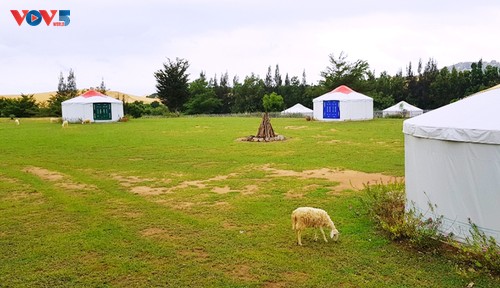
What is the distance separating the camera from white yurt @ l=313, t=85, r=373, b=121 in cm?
2794

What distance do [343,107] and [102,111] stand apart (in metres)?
16.1

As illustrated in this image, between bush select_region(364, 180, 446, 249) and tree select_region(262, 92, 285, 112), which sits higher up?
tree select_region(262, 92, 285, 112)

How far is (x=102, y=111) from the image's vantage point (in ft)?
97.3

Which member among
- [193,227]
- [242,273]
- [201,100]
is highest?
[201,100]

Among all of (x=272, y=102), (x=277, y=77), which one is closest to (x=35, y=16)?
(x=272, y=102)

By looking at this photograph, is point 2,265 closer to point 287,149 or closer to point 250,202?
point 250,202

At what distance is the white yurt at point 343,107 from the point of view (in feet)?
91.7

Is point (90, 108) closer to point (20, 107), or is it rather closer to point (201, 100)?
point (20, 107)

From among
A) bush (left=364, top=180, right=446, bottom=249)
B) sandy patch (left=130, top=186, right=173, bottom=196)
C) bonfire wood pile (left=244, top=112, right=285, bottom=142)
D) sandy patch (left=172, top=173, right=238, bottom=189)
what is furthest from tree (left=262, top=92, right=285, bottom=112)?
bush (left=364, top=180, right=446, bottom=249)

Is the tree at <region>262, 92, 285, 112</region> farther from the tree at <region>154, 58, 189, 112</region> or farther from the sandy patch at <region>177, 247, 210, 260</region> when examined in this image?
the sandy patch at <region>177, 247, 210, 260</region>

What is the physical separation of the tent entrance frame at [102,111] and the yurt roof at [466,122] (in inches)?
1049

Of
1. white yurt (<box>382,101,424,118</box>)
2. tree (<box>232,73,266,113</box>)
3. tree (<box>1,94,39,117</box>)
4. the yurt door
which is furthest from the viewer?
tree (<box>232,73,266,113</box>)

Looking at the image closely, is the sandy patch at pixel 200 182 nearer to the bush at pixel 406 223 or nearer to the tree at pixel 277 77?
the bush at pixel 406 223

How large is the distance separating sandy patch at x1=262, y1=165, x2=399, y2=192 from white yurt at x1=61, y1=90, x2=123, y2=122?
21701 millimetres
